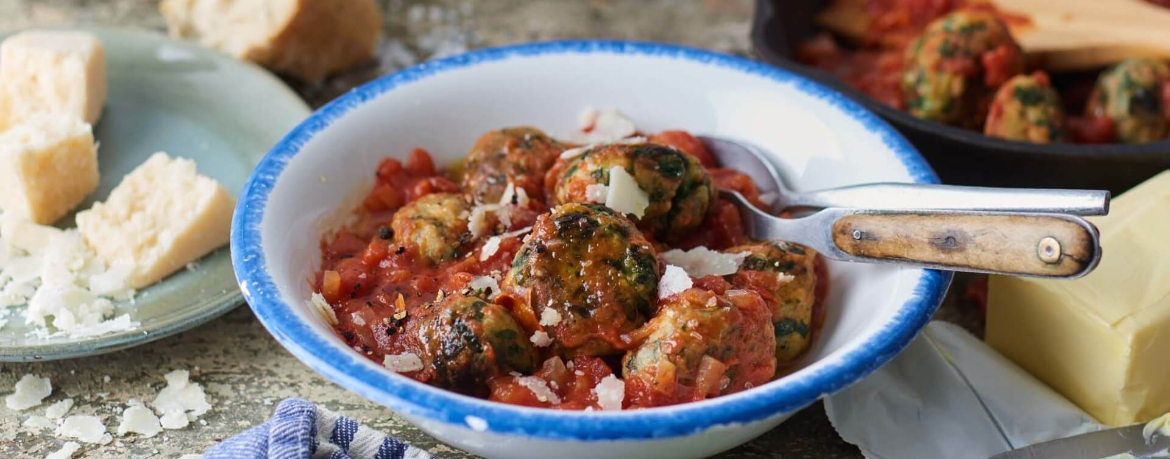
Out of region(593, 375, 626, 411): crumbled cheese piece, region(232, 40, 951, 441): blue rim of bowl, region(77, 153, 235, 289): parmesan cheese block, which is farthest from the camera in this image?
region(77, 153, 235, 289): parmesan cheese block

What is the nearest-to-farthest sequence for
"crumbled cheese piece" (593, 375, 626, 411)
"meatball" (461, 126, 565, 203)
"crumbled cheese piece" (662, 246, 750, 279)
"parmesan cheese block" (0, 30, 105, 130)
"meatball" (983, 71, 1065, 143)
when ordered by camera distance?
"crumbled cheese piece" (593, 375, 626, 411) → "crumbled cheese piece" (662, 246, 750, 279) → "meatball" (461, 126, 565, 203) → "meatball" (983, 71, 1065, 143) → "parmesan cheese block" (0, 30, 105, 130)

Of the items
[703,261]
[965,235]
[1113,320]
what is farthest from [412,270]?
[1113,320]

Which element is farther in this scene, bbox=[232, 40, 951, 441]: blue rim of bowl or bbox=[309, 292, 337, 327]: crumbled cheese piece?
bbox=[309, 292, 337, 327]: crumbled cheese piece

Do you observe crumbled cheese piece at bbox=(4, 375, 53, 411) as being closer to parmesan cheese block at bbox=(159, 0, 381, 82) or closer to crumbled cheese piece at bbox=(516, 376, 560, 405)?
crumbled cheese piece at bbox=(516, 376, 560, 405)

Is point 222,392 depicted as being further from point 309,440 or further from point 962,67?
point 962,67

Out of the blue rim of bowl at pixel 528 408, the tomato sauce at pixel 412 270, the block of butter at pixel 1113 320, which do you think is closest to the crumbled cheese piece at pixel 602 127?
the tomato sauce at pixel 412 270

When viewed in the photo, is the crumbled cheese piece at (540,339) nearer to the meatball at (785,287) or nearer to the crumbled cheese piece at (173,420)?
the meatball at (785,287)

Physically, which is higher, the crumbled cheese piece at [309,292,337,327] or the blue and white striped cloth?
the crumbled cheese piece at [309,292,337,327]

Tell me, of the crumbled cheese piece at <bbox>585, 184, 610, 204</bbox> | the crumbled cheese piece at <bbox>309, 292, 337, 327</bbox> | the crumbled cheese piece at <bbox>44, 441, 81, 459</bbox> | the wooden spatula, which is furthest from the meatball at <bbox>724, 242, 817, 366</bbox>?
the wooden spatula

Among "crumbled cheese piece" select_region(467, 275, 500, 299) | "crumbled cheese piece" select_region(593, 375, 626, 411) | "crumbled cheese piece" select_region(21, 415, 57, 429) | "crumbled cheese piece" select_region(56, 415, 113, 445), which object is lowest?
"crumbled cheese piece" select_region(21, 415, 57, 429)
